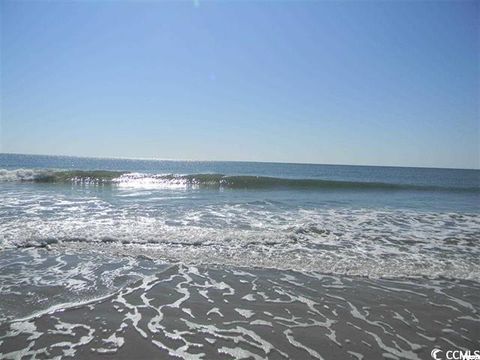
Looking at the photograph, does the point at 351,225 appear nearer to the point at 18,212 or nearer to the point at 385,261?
the point at 385,261

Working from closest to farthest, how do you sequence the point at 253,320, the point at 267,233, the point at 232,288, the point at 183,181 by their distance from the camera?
1. the point at 253,320
2. the point at 232,288
3. the point at 267,233
4. the point at 183,181

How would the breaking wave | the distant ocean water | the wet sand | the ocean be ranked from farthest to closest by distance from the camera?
the breaking wave < the distant ocean water < the ocean < the wet sand

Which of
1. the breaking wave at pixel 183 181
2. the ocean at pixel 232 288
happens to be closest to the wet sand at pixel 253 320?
the ocean at pixel 232 288

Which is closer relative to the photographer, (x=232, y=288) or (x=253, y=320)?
(x=253, y=320)

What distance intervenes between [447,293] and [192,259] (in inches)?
198

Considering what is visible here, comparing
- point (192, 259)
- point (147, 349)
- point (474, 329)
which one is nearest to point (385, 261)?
point (474, 329)

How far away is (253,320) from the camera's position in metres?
4.27

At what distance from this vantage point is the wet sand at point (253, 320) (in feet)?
11.7

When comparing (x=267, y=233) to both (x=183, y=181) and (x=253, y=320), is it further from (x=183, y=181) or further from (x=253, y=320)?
(x=183, y=181)

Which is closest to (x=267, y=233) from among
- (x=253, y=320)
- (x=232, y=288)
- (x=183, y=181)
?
(x=232, y=288)

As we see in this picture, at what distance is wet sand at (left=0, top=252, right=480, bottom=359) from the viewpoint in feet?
11.7

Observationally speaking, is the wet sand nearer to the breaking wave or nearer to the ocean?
the ocean

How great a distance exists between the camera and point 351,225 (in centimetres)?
1079

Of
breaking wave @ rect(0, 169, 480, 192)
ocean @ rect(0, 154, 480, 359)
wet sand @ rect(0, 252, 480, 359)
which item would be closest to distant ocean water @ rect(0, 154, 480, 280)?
ocean @ rect(0, 154, 480, 359)
